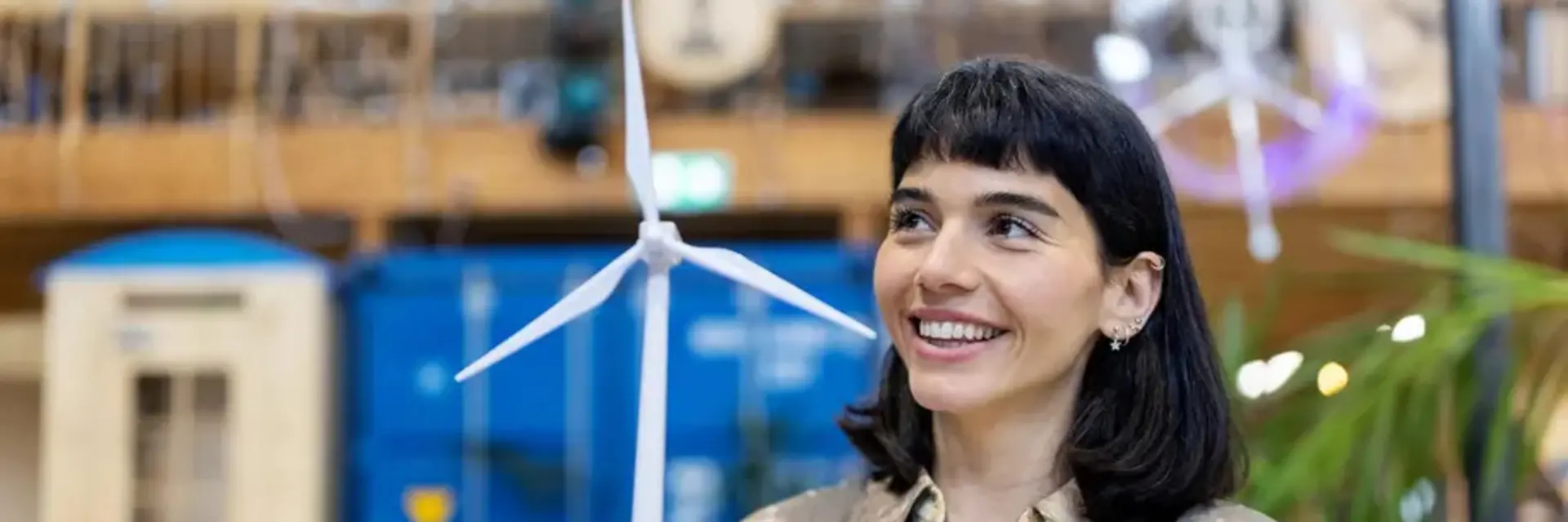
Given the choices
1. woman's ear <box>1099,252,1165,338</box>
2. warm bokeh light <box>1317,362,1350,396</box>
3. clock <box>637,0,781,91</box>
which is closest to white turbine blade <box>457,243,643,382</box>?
woman's ear <box>1099,252,1165,338</box>

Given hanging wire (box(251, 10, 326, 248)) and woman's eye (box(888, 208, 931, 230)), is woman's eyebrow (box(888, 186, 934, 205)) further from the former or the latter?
hanging wire (box(251, 10, 326, 248))

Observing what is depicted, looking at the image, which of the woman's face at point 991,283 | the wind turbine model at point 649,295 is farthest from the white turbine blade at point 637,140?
the woman's face at point 991,283

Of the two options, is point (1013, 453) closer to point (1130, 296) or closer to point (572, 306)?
point (1130, 296)

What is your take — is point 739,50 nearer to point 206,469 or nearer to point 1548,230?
point 206,469

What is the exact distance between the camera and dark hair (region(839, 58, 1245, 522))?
1062 mm

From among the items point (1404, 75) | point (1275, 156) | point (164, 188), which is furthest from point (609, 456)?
point (1404, 75)

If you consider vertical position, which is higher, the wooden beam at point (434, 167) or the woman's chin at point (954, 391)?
the woman's chin at point (954, 391)

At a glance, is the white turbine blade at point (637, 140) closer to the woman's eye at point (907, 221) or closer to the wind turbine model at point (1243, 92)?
the woman's eye at point (907, 221)

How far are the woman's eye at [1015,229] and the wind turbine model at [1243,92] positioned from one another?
1.84 meters

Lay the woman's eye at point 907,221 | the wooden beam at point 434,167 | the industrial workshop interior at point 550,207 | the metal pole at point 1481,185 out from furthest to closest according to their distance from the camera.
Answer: the wooden beam at point 434,167 → the industrial workshop interior at point 550,207 → the metal pole at point 1481,185 → the woman's eye at point 907,221

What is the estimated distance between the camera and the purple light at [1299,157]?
2863 millimetres

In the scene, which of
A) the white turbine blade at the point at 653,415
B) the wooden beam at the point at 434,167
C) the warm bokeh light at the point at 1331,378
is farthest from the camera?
the wooden beam at the point at 434,167

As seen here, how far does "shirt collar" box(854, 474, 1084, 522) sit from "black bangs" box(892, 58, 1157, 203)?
0.78ft

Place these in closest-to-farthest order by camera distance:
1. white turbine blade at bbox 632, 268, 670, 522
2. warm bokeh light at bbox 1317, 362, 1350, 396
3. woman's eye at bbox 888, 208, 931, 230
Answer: white turbine blade at bbox 632, 268, 670, 522 → woman's eye at bbox 888, 208, 931, 230 → warm bokeh light at bbox 1317, 362, 1350, 396
